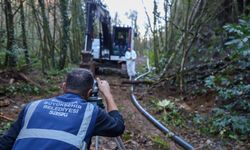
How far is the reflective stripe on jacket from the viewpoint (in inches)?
104

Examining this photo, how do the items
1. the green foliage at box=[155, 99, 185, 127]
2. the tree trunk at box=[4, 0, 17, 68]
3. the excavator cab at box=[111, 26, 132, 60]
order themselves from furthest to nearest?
the excavator cab at box=[111, 26, 132, 60] → the tree trunk at box=[4, 0, 17, 68] → the green foliage at box=[155, 99, 185, 127]

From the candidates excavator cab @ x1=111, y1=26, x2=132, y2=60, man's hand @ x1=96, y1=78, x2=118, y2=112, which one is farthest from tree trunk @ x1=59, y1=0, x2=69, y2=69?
man's hand @ x1=96, y1=78, x2=118, y2=112

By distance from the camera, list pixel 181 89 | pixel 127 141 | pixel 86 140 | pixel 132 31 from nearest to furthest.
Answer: pixel 86 140
pixel 127 141
pixel 181 89
pixel 132 31

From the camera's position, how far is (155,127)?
8039mm

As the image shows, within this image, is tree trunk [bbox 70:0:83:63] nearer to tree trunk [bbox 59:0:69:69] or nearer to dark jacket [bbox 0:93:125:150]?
tree trunk [bbox 59:0:69:69]

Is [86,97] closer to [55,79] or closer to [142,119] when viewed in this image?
[142,119]

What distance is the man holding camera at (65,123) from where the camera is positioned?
8.66ft

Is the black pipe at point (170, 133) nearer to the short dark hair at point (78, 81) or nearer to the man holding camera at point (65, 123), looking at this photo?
the man holding camera at point (65, 123)

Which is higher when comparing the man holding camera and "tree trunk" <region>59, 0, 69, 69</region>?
"tree trunk" <region>59, 0, 69, 69</region>

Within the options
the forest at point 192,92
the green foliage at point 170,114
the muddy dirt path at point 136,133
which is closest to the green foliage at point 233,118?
the forest at point 192,92

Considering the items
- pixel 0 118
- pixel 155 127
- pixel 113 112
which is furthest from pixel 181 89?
pixel 113 112

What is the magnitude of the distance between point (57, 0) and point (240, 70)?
39.6ft

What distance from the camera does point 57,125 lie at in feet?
8.80

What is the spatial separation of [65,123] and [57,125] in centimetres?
6
